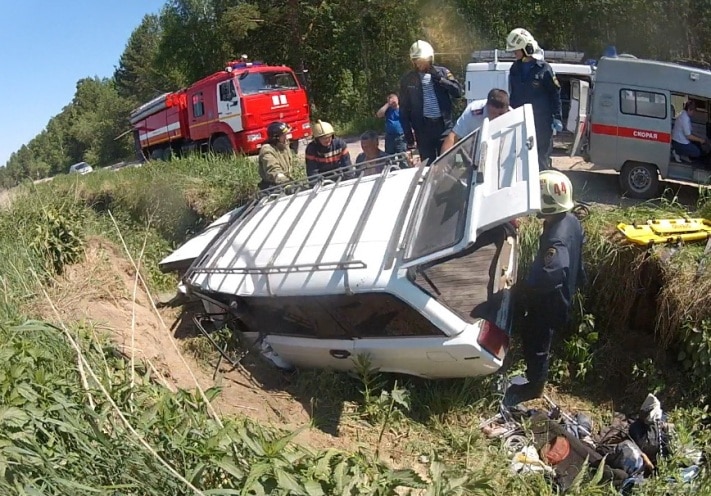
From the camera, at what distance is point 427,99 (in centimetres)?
650

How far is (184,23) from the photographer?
1166 inches

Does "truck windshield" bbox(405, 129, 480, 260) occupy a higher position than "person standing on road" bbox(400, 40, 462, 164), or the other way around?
"person standing on road" bbox(400, 40, 462, 164)

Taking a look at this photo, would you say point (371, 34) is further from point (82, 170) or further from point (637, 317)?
point (637, 317)

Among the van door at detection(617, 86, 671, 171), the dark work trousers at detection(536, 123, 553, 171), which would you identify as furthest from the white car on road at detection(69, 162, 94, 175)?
the van door at detection(617, 86, 671, 171)

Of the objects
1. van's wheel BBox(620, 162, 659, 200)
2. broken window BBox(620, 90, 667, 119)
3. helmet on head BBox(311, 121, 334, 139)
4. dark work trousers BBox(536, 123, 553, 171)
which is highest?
helmet on head BBox(311, 121, 334, 139)

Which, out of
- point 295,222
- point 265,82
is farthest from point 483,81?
point 295,222

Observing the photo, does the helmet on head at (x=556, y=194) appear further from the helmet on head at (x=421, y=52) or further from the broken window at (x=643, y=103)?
the broken window at (x=643, y=103)

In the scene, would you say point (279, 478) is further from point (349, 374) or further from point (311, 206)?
point (311, 206)

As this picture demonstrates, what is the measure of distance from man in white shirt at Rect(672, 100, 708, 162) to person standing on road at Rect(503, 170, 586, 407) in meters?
4.61

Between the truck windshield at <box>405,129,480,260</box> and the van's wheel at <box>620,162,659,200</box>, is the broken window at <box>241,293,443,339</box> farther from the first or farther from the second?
the van's wheel at <box>620,162,659,200</box>

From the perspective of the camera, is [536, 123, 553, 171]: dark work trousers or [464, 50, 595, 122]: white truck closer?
[536, 123, 553, 171]: dark work trousers

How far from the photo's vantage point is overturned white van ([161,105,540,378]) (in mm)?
4227

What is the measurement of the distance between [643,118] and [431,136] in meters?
3.61

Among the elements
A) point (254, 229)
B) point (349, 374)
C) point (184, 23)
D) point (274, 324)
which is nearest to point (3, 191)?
point (254, 229)
